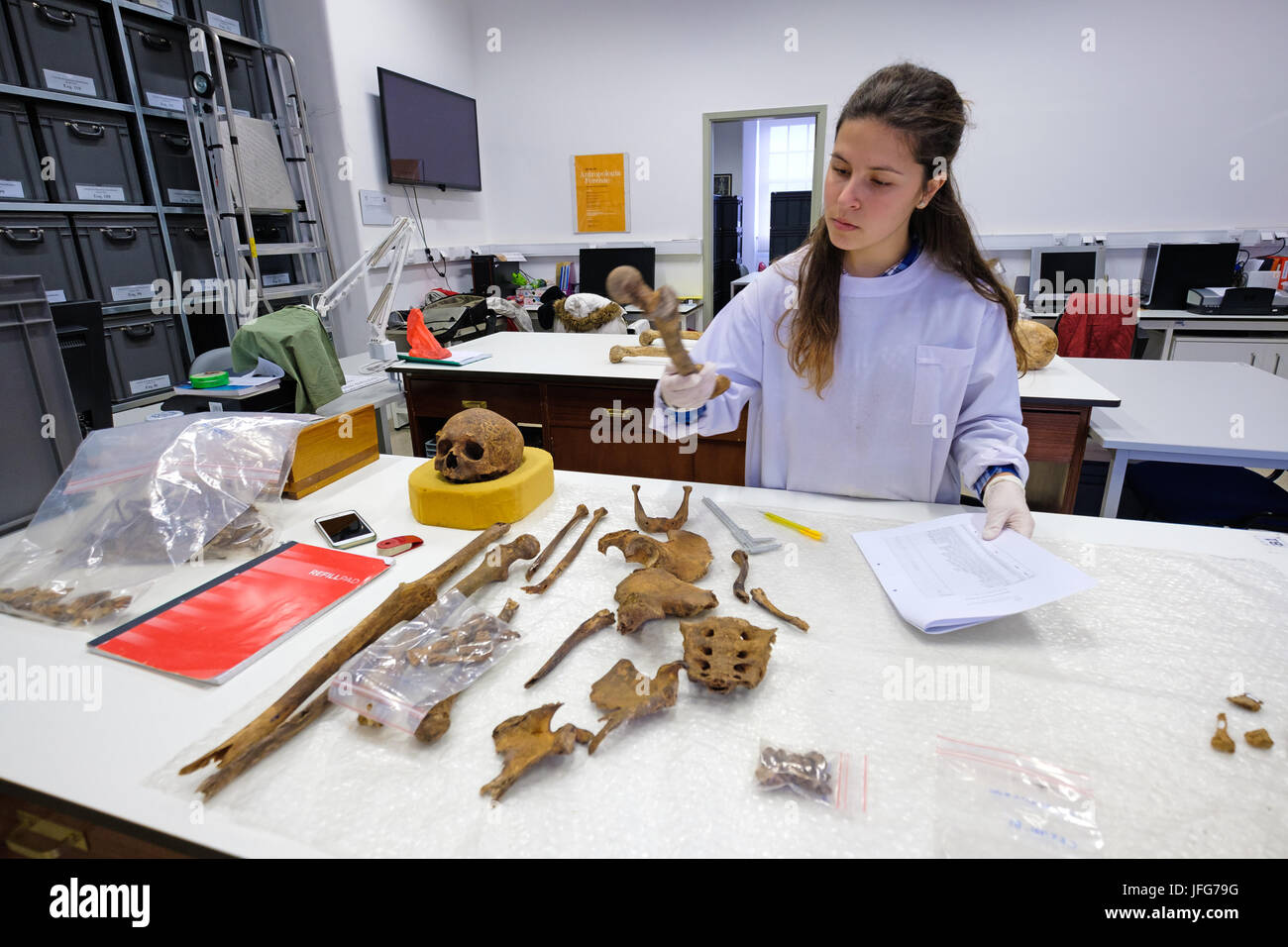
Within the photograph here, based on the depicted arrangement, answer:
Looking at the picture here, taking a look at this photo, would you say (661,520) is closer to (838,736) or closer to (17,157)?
(838,736)

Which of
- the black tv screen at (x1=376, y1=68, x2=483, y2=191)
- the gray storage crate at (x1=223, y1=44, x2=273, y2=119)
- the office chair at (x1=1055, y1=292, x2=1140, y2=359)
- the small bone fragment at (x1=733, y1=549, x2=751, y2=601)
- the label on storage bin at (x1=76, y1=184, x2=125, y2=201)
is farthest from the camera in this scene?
the black tv screen at (x1=376, y1=68, x2=483, y2=191)

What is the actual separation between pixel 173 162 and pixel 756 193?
7355mm

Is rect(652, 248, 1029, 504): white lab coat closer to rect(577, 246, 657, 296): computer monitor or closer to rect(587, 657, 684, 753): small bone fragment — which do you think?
rect(587, 657, 684, 753): small bone fragment

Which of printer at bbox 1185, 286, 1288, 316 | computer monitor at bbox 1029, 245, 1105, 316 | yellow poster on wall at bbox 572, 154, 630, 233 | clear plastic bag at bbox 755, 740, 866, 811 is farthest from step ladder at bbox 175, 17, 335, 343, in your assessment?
printer at bbox 1185, 286, 1288, 316

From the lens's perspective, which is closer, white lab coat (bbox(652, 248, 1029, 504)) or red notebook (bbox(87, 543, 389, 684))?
red notebook (bbox(87, 543, 389, 684))

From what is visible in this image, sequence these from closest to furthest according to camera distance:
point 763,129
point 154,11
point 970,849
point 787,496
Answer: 1. point 970,849
2. point 787,496
3. point 154,11
4. point 763,129

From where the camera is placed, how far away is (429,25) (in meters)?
5.37

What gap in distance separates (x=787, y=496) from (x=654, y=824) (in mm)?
916

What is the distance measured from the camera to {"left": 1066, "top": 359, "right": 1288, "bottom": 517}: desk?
202 centimetres

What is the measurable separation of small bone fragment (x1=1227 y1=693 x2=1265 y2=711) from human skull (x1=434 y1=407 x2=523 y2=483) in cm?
127

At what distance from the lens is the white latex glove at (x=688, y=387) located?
4.38 ft
